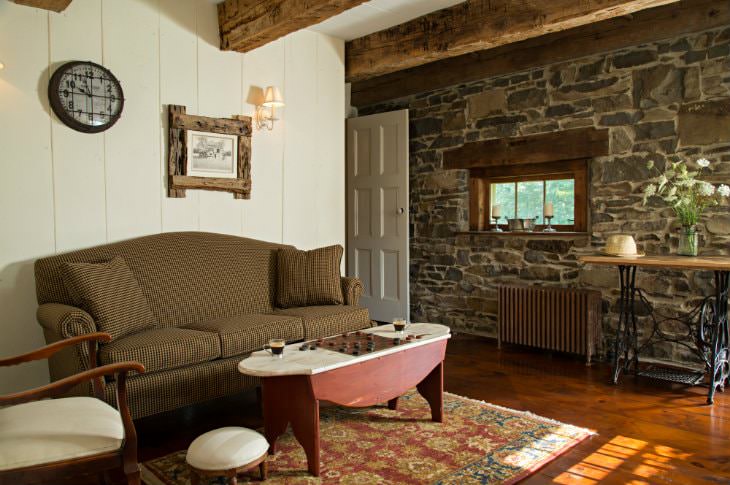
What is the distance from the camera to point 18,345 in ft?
11.3

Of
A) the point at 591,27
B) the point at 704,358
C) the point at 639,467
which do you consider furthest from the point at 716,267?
the point at 591,27

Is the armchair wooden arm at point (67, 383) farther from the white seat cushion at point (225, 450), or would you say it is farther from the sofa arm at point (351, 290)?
Result: the sofa arm at point (351, 290)

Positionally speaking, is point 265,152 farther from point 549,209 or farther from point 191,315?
point 549,209

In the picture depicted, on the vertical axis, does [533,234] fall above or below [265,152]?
below

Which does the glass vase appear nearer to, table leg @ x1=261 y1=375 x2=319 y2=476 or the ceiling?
the ceiling

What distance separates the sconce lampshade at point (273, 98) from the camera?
175 inches

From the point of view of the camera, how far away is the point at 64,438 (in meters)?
1.86

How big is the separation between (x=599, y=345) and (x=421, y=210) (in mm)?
2275

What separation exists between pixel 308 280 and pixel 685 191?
2.83 metres

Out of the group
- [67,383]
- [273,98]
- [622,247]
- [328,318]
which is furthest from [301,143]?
[67,383]

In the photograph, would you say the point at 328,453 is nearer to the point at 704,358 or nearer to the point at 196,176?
the point at 196,176

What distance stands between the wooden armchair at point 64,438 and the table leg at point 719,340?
3.34 m

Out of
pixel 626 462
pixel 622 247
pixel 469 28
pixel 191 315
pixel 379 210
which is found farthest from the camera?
pixel 379 210

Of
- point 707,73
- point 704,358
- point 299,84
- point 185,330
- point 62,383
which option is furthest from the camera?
point 299,84
